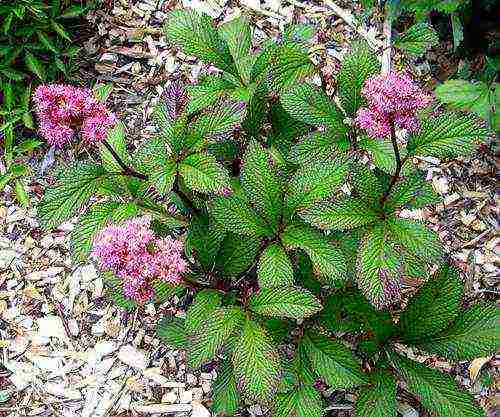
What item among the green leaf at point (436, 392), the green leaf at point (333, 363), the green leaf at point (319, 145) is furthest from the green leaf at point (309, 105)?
the green leaf at point (436, 392)

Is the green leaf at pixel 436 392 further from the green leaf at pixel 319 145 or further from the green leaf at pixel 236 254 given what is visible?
the green leaf at pixel 319 145

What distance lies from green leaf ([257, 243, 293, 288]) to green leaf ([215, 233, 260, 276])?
0.15 metres

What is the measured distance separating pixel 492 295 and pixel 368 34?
52.8 inches

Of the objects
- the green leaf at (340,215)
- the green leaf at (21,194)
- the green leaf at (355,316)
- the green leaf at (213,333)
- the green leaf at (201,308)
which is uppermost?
the green leaf at (340,215)

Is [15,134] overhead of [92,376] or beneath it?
overhead

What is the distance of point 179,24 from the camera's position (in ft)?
6.73

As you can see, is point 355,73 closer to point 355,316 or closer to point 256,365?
point 355,316

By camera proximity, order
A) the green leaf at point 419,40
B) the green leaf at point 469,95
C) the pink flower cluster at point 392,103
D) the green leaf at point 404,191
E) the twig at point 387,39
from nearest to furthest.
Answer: the pink flower cluster at point 392,103 → the green leaf at point 404,191 → the green leaf at point 419,40 → the green leaf at point 469,95 → the twig at point 387,39

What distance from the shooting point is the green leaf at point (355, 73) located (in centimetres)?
194

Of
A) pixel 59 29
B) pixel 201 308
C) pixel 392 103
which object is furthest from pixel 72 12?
pixel 392 103

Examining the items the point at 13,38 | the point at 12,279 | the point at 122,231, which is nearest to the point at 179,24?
the point at 122,231

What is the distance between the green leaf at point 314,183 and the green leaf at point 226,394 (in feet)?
1.91

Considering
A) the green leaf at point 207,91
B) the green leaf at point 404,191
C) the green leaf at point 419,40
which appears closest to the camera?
the green leaf at point 404,191

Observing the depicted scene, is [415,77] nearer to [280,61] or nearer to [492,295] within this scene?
[492,295]
